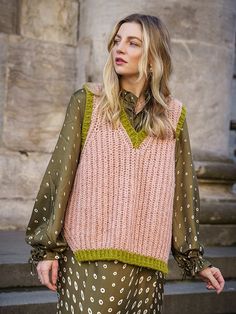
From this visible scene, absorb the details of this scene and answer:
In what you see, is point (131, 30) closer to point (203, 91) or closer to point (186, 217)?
point (186, 217)

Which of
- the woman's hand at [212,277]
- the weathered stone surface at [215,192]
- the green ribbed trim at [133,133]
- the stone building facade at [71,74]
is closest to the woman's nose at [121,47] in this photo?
the green ribbed trim at [133,133]

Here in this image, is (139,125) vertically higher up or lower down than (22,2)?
lower down

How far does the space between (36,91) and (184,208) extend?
309 centimetres

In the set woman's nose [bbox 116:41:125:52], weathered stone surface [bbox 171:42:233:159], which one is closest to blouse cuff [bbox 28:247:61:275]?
woman's nose [bbox 116:41:125:52]

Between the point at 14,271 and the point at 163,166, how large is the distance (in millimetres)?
1611

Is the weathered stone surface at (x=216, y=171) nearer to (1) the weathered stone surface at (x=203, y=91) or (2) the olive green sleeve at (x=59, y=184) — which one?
(1) the weathered stone surface at (x=203, y=91)

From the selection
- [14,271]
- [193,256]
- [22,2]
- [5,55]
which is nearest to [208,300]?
[14,271]

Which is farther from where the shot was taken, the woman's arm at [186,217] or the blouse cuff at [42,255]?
the woman's arm at [186,217]

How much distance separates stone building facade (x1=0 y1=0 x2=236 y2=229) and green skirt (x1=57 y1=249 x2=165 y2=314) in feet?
9.10

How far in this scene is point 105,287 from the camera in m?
2.38

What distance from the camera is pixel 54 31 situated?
18.7ft

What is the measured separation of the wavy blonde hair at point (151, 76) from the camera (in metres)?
2.53

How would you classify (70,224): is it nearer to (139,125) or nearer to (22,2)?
(139,125)

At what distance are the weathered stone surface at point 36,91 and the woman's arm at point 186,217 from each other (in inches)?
116
